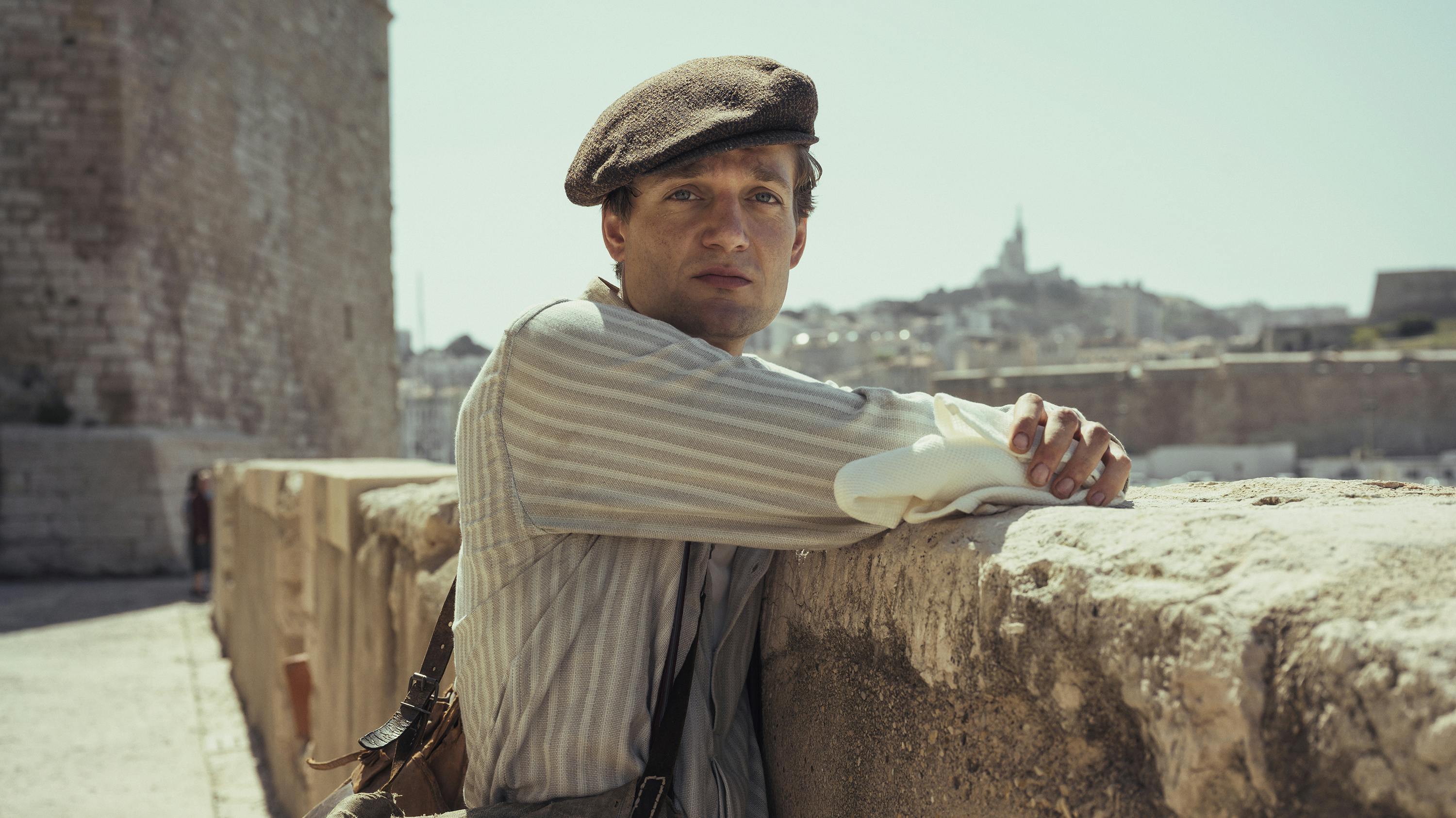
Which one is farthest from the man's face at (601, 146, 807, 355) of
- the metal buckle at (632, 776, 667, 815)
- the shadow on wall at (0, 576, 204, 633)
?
the shadow on wall at (0, 576, 204, 633)

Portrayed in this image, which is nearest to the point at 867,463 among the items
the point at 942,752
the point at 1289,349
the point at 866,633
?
the point at 866,633

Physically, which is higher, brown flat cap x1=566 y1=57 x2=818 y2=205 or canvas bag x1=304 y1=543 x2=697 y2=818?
brown flat cap x1=566 y1=57 x2=818 y2=205

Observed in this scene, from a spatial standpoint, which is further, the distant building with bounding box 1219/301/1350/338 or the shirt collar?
the distant building with bounding box 1219/301/1350/338

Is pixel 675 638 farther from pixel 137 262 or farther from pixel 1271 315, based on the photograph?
pixel 1271 315

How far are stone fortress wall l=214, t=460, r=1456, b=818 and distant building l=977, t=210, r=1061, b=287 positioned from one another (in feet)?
340

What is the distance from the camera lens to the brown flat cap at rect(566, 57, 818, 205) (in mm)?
1428

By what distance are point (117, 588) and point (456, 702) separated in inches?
418

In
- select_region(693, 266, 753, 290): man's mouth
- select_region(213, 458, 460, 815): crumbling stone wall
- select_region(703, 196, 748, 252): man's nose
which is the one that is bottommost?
select_region(213, 458, 460, 815): crumbling stone wall

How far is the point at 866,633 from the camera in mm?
1208

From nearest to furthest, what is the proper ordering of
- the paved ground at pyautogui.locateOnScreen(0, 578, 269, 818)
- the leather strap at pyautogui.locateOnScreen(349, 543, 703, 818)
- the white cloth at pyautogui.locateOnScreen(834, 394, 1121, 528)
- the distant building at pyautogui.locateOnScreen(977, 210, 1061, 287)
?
1. the white cloth at pyautogui.locateOnScreen(834, 394, 1121, 528)
2. the leather strap at pyautogui.locateOnScreen(349, 543, 703, 818)
3. the paved ground at pyautogui.locateOnScreen(0, 578, 269, 818)
4. the distant building at pyautogui.locateOnScreen(977, 210, 1061, 287)

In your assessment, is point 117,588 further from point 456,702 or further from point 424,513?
point 456,702

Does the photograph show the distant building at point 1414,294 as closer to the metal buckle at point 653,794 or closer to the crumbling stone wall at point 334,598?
the crumbling stone wall at point 334,598

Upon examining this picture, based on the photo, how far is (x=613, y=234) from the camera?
5.46 ft

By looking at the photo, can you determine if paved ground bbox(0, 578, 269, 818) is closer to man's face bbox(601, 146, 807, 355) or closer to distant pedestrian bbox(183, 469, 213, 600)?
distant pedestrian bbox(183, 469, 213, 600)
